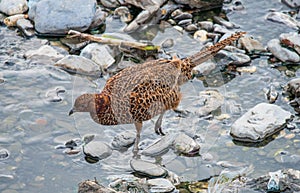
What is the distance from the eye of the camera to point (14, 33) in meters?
8.08

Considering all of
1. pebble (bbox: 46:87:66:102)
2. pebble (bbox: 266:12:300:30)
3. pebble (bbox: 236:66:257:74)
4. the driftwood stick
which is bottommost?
pebble (bbox: 46:87:66:102)

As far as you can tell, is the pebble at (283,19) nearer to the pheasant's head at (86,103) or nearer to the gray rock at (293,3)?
the gray rock at (293,3)

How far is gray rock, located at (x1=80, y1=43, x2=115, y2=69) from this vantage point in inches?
286

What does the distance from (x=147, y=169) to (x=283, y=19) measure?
3.11m

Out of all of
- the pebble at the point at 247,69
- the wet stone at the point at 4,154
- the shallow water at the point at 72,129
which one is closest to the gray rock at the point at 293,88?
the shallow water at the point at 72,129

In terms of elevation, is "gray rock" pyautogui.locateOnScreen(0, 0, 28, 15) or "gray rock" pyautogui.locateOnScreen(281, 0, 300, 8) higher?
"gray rock" pyautogui.locateOnScreen(281, 0, 300, 8)

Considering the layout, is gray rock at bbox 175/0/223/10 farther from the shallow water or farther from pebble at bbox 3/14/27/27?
pebble at bbox 3/14/27/27

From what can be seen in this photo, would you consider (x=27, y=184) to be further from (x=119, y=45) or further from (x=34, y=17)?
(x=34, y=17)

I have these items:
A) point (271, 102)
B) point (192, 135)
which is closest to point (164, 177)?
point (192, 135)

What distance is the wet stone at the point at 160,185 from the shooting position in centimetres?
566

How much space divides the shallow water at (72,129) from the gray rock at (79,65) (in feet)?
0.25

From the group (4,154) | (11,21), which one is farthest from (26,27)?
(4,154)

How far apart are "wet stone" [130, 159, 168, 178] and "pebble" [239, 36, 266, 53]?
7.27ft

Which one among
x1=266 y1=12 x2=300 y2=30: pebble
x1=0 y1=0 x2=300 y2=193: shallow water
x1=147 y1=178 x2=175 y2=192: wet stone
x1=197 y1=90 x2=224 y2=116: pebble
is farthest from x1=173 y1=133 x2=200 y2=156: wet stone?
x1=266 y1=12 x2=300 y2=30: pebble
